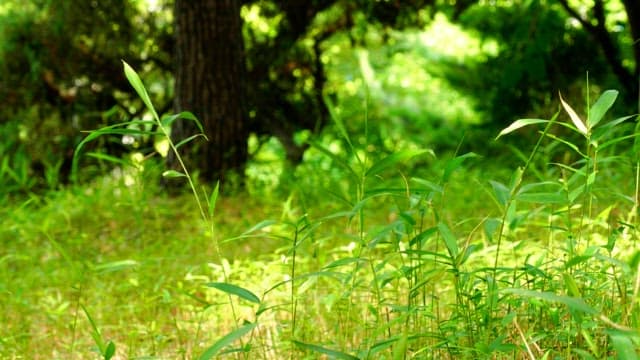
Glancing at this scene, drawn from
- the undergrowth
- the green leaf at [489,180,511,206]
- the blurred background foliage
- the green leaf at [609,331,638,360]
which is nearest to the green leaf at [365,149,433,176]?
the undergrowth

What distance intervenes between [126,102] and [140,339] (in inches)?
130

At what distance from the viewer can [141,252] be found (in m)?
3.16

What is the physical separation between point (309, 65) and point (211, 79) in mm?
1231

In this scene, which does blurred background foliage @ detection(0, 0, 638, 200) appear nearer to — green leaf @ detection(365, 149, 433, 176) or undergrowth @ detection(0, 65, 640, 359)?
undergrowth @ detection(0, 65, 640, 359)

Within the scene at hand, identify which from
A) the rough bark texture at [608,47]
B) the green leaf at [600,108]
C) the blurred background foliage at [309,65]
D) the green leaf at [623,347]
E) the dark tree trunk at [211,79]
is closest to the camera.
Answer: the green leaf at [623,347]

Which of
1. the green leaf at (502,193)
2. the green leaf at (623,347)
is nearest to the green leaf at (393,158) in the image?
the green leaf at (502,193)

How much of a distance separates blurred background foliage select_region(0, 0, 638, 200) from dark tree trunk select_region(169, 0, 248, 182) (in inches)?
23.3

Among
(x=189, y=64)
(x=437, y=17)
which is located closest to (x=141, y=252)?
(x=189, y=64)

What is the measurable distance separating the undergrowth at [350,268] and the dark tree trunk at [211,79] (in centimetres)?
38

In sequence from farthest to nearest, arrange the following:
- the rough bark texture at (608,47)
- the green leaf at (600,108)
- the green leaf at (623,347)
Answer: the rough bark texture at (608,47), the green leaf at (600,108), the green leaf at (623,347)

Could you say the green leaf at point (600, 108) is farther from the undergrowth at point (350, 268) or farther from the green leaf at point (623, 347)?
the green leaf at point (623, 347)

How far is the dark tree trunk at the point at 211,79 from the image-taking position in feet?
13.9

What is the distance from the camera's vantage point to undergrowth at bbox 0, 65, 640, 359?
134 centimetres

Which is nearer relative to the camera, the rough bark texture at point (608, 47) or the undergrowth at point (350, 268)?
the undergrowth at point (350, 268)
